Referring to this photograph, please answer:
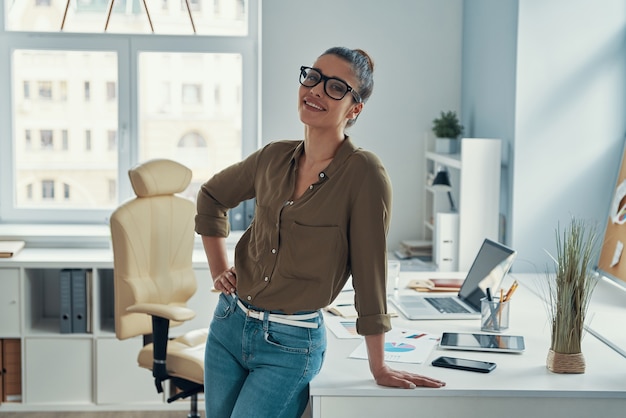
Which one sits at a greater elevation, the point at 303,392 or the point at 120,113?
the point at 120,113

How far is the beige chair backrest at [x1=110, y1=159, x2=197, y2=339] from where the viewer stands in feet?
11.2

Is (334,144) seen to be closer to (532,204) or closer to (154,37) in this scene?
(532,204)

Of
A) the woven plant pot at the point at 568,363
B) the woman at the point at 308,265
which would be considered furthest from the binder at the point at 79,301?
the woven plant pot at the point at 568,363

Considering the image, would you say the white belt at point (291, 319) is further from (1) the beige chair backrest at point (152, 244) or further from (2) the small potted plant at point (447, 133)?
A: (2) the small potted plant at point (447, 133)

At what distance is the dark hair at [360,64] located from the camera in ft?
6.87

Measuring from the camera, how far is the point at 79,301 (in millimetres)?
4117

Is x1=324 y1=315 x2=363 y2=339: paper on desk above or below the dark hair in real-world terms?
below

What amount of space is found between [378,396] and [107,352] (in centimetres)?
234

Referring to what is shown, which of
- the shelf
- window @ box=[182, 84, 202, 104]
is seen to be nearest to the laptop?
the shelf

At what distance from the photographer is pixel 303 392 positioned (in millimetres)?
2119

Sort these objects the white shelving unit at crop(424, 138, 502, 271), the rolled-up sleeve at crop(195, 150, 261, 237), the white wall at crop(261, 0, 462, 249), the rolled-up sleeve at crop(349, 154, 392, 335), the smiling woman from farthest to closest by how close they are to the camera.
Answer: the smiling woman, the white wall at crop(261, 0, 462, 249), the white shelving unit at crop(424, 138, 502, 271), the rolled-up sleeve at crop(195, 150, 261, 237), the rolled-up sleeve at crop(349, 154, 392, 335)

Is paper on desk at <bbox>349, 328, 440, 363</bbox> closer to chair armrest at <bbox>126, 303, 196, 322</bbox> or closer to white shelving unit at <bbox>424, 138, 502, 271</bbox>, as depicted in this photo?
chair armrest at <bbox>126, 303, 196, 322</bbox>

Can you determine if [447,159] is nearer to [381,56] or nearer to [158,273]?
[381,56]

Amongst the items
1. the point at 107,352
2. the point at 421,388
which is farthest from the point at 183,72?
the point at 421,388
